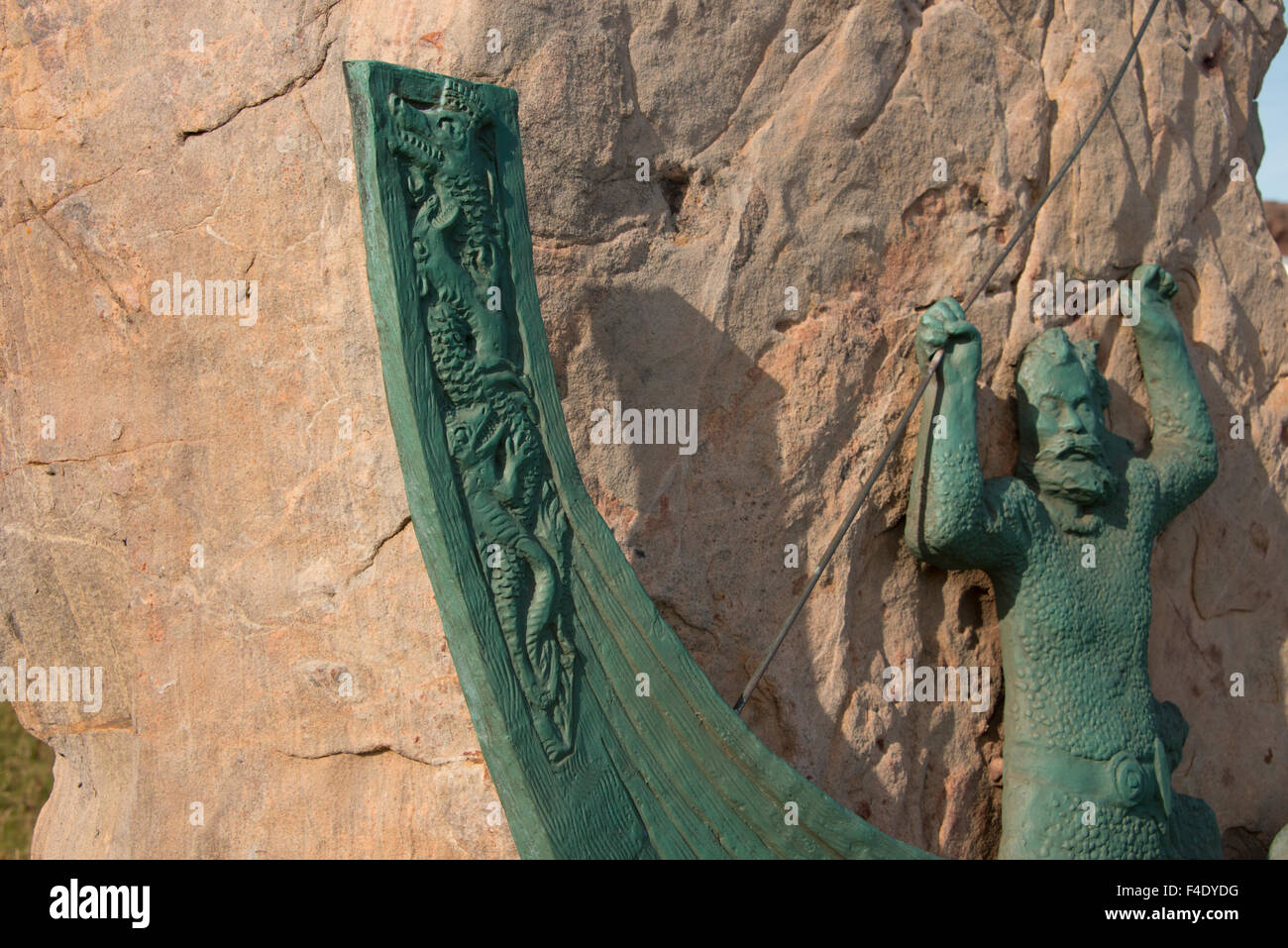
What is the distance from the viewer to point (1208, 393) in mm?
3223

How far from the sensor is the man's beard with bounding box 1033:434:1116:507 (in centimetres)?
272

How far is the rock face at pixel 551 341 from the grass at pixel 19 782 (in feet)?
7.53

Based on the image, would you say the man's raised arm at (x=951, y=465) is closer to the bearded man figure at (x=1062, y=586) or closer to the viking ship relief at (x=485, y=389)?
the bearded man figure at (x=1062, y=586)

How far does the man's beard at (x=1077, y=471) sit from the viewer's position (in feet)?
8.93

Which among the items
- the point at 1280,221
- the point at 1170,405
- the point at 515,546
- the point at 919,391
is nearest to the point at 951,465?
the point at 919,391

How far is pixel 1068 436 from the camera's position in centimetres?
274

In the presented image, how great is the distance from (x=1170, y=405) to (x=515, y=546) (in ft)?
5.99

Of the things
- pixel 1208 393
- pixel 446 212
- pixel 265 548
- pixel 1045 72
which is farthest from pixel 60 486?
pixel 1208 393

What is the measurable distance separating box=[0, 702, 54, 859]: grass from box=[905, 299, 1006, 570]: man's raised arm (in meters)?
3.93

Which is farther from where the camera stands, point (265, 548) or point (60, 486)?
point (60, 486)

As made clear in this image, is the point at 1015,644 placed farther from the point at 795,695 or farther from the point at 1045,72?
the point at 1045,72

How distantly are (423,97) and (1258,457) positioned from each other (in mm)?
2512

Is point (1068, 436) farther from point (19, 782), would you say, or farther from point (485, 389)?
point (19, 782)

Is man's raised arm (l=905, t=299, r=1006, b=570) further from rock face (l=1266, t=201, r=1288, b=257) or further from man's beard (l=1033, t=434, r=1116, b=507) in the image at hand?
rock face (l=1266, t=201, r=1288, b=257)
